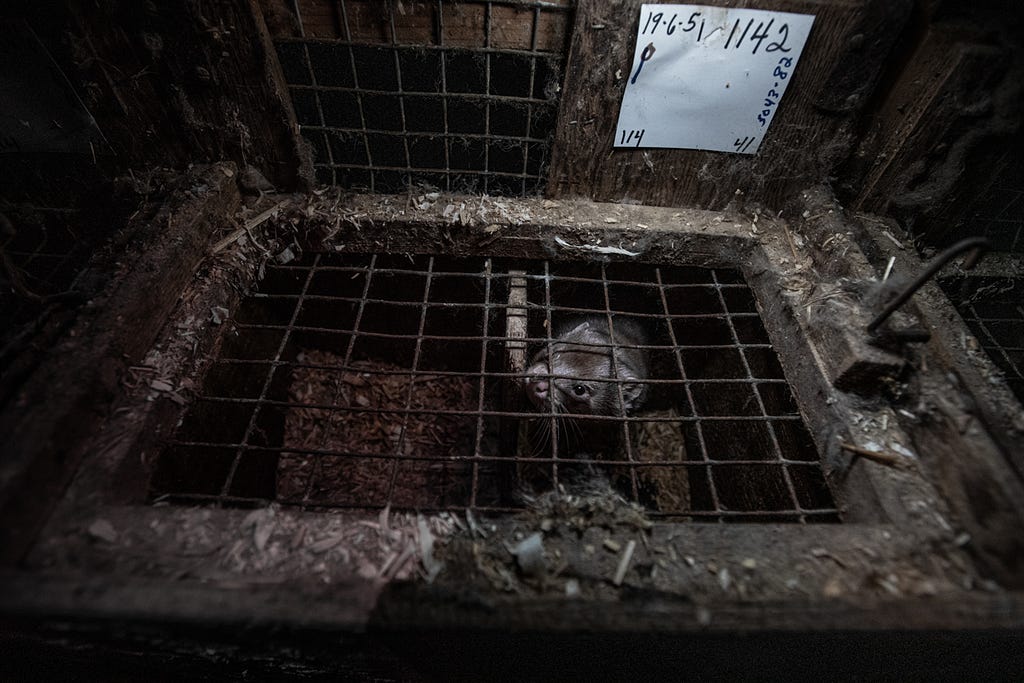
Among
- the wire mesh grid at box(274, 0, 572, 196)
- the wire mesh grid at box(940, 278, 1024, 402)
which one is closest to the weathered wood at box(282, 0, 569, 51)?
the wire mesh grid at box(274, 0, 572, 196)

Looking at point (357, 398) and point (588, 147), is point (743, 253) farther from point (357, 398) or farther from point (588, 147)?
point (357, 398)

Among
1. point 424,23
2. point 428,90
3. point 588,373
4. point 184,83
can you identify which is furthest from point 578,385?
point 184,83

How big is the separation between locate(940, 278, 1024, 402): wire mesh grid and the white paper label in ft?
4.81

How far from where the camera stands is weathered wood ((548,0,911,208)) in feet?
5.49

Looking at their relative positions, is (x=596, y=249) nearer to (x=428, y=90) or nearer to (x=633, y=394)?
(x=633, y=394)

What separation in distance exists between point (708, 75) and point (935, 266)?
1.14 metres

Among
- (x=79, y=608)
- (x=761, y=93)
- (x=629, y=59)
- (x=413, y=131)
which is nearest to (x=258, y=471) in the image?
(x=79, y=608)

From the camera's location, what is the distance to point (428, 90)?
2.03 meters

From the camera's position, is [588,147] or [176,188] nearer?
[176,188]

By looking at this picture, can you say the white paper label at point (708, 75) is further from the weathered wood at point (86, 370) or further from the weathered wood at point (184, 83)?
the weathered wood at point (86, 370)

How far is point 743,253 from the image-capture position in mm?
2174

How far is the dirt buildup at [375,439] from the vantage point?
2.52 meters

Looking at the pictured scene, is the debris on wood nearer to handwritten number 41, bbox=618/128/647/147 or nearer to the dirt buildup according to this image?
the dirt buildup

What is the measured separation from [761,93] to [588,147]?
750 millimetres
